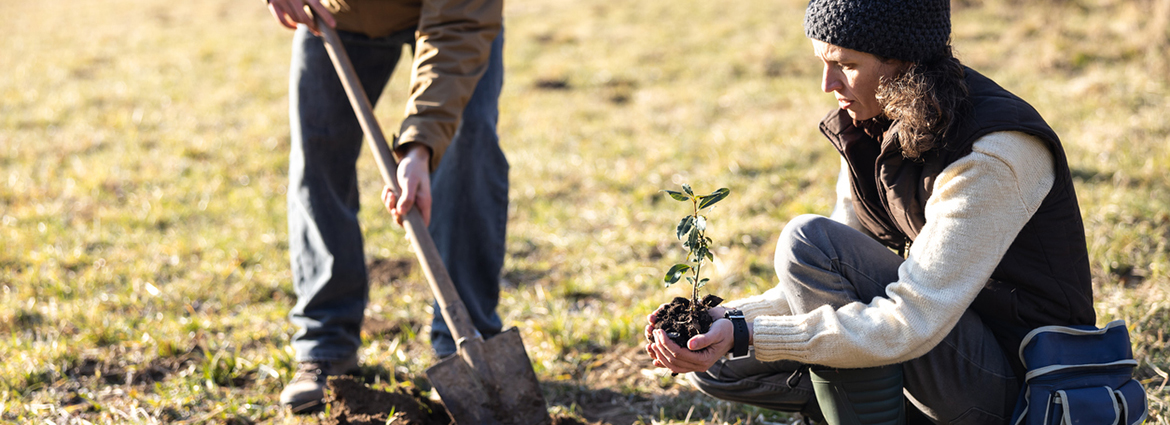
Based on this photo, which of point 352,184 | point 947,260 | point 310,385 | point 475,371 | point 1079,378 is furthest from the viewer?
point 352,184

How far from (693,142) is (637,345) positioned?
2.97 metres

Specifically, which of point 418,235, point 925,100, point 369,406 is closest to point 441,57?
point 418,235

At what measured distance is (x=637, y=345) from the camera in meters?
3.21

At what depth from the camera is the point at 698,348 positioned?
5.92 feet

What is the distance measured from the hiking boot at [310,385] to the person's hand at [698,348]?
1306 millimetres

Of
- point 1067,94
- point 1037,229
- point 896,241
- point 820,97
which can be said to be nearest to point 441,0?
point 896,241

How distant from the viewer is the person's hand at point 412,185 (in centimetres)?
261

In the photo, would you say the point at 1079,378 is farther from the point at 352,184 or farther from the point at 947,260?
the point at 352,184

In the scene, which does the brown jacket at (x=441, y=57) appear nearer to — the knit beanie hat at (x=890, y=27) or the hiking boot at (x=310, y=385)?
the hiking boot at (x=310, y=385)

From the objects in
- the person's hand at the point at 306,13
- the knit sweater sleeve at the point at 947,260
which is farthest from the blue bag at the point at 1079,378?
the person's hand at the point at 306,13

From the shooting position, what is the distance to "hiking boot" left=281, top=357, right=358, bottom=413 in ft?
9.12

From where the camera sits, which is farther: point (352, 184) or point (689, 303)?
point (352, 184)

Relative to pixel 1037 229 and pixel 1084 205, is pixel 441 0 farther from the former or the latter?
pixel 1084 205

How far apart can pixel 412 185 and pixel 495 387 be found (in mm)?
654
